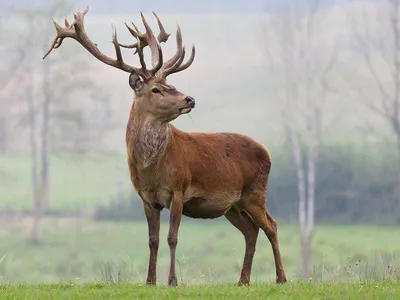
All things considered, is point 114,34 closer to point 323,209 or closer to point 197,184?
point 197,184

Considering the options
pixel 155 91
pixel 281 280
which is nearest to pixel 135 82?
pixel 155 91

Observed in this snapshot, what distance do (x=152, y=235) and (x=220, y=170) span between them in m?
1.32

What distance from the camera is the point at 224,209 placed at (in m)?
14.6

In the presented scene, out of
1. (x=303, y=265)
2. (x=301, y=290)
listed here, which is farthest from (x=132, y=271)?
(x=303, y=265)

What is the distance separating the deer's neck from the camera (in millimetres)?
13664

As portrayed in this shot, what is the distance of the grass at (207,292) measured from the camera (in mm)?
12438

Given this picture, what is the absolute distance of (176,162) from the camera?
542 inches

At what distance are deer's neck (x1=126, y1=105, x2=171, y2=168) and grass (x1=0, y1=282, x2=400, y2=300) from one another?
152 cm

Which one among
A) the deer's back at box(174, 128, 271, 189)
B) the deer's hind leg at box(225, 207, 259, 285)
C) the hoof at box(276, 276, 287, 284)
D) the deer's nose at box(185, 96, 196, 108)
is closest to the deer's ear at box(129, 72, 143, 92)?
the deer's nose at box(185, 96, 196, 108)

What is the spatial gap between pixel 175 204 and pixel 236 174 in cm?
149

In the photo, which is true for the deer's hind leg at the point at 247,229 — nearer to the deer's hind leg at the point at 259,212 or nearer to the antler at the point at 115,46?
the deer's hind leg at the point at 259,212

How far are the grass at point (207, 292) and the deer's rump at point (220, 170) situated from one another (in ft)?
4.00

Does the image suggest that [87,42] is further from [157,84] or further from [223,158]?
[223,158]

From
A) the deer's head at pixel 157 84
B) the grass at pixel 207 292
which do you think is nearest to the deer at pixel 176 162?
the deer's head at pixel 157 84
